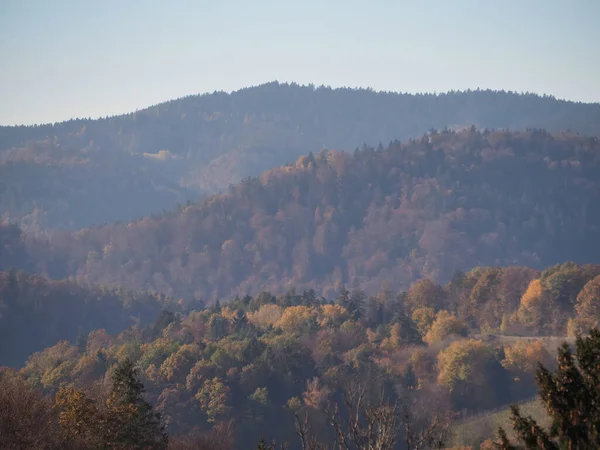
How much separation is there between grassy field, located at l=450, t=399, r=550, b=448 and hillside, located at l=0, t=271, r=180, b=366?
97216 mm

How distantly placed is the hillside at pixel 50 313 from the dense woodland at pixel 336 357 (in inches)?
1282

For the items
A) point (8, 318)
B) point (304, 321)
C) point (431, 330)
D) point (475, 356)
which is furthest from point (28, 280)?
point (475, 356)

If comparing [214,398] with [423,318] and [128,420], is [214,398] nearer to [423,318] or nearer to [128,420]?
[423,318]

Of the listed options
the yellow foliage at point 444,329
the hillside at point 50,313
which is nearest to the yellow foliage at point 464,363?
the yellow foliage at point 444,329

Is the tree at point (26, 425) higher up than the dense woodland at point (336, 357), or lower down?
higher up

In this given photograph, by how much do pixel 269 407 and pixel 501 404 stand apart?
91.8ft

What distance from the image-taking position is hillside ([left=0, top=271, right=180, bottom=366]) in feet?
560

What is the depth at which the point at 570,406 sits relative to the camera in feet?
67.5

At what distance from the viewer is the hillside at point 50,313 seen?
170800mm

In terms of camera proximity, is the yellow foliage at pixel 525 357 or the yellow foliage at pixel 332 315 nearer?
the yellow foliage at pixel 525 357

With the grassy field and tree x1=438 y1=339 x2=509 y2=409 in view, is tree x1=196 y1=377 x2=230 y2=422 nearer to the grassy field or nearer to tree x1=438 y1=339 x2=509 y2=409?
the grassy field

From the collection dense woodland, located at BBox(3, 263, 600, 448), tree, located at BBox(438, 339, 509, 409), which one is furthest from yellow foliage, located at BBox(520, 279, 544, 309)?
tree, located at BBox(438, 339, 509, 409)

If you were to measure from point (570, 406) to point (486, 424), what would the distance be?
72.7m

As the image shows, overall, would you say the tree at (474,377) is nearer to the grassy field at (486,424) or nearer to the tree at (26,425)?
the grassy field at (486,424)
